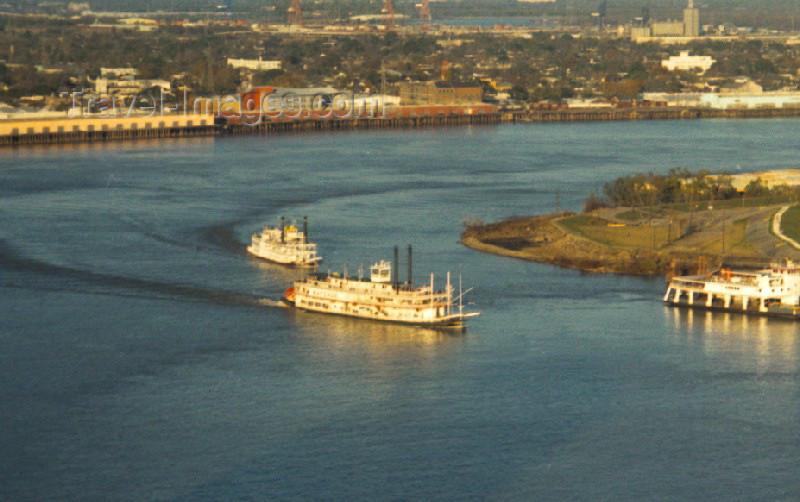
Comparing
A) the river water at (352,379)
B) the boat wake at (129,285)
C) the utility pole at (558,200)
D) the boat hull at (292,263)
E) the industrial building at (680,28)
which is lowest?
the river water at (352,379)

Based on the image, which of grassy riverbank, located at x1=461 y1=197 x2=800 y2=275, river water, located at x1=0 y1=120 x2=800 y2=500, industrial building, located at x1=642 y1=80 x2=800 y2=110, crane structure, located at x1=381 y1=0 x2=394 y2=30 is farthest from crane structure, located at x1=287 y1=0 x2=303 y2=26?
grassy riverbank, located at x1=461 y1=197 x2=800 y2=275

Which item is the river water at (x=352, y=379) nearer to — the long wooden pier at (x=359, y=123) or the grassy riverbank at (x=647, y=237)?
the grassy riverbank at (x=647, y=237)

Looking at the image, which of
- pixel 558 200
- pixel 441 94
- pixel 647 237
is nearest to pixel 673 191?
pixel 558 200

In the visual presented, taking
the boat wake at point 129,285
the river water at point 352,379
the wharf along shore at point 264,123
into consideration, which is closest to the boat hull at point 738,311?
the river water at point 352,379

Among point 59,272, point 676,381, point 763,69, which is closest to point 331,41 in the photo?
point 763,69

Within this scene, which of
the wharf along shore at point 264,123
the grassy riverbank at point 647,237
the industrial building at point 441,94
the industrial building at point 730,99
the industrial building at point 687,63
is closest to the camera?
the grassy riverbank at point 647,237

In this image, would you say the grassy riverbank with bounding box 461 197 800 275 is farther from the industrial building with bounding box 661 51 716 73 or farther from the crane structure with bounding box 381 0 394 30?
the crane structure with bounding box 381 0 394 30

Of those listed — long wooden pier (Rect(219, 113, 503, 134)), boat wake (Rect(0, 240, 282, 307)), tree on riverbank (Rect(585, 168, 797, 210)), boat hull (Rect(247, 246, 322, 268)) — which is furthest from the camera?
long wooden pier (Rect(219, 113, 503, 134))
